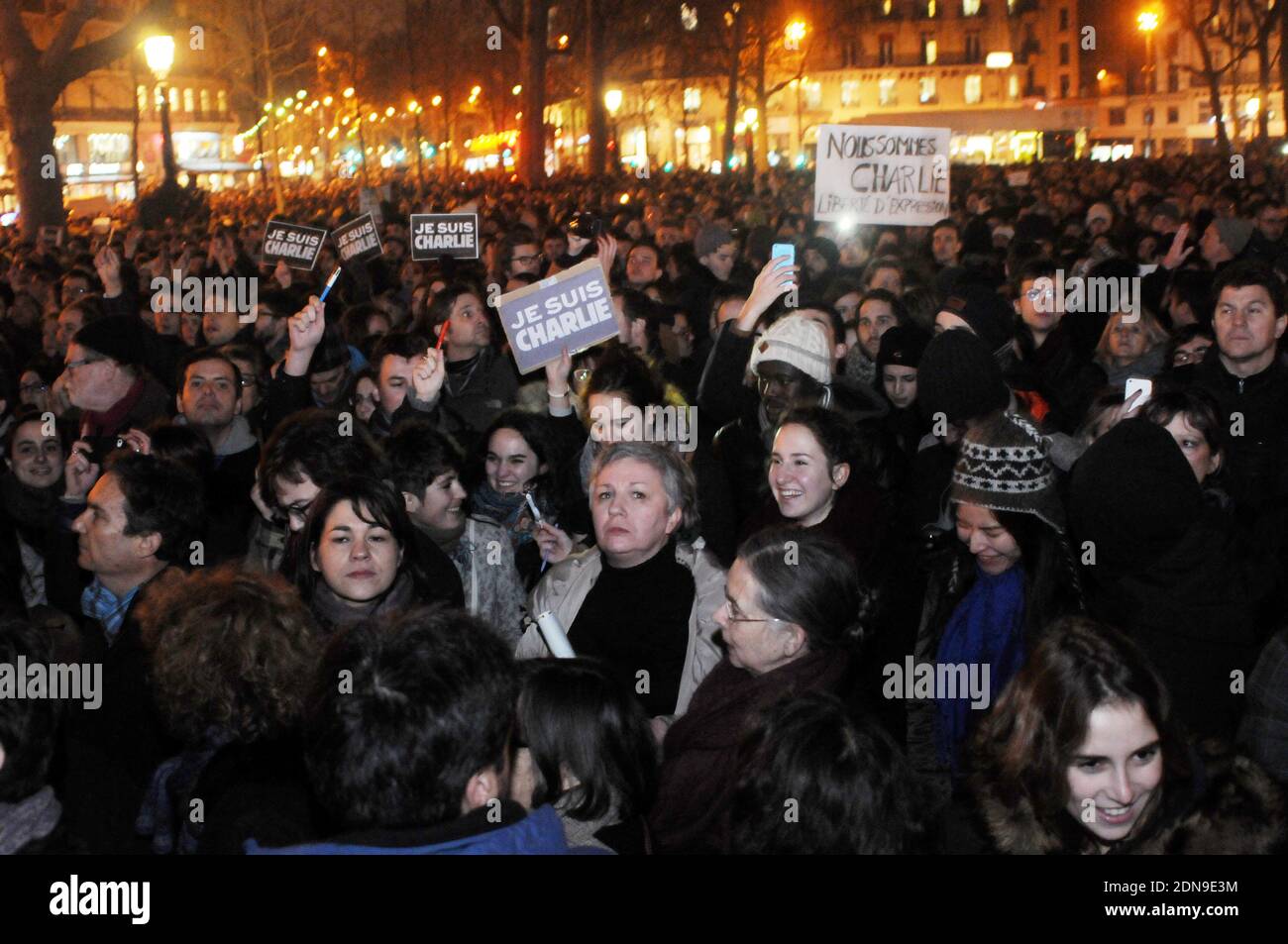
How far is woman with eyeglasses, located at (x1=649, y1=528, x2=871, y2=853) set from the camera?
3619 mm

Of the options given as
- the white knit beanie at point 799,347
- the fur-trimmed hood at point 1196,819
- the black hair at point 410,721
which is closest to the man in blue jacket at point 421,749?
the black hair at point 410,721

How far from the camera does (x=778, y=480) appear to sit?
505 cm

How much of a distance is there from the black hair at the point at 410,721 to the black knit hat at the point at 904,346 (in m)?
4.38

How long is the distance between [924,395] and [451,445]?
187cm

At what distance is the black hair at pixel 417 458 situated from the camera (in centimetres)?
532

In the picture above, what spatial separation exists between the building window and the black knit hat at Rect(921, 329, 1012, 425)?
9710 centimetres

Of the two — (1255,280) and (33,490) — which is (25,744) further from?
(1255,280)

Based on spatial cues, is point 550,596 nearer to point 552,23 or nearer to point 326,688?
point 326,688

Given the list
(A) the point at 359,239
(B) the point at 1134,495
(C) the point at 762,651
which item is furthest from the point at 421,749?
(A) the point at 359,239

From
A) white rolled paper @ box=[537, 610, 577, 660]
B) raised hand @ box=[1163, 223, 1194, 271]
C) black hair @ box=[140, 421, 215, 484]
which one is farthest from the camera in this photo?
raised hand @ box=[1163, 223, 1194, 271]

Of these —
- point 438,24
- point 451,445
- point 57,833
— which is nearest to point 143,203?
point 451,445

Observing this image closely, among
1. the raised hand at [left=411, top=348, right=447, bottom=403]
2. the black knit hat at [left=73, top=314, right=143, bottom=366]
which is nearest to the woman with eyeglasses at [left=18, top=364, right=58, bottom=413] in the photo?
the black knit hat at [left=73, top=314, right=143, bottom=366]

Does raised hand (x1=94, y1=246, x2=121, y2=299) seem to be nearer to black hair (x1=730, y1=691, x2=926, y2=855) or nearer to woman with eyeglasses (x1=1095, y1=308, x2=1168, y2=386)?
woman with eyeglasses (x1=1095, y1=308, x2=1168, y2=386)

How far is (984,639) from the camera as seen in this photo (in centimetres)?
441
